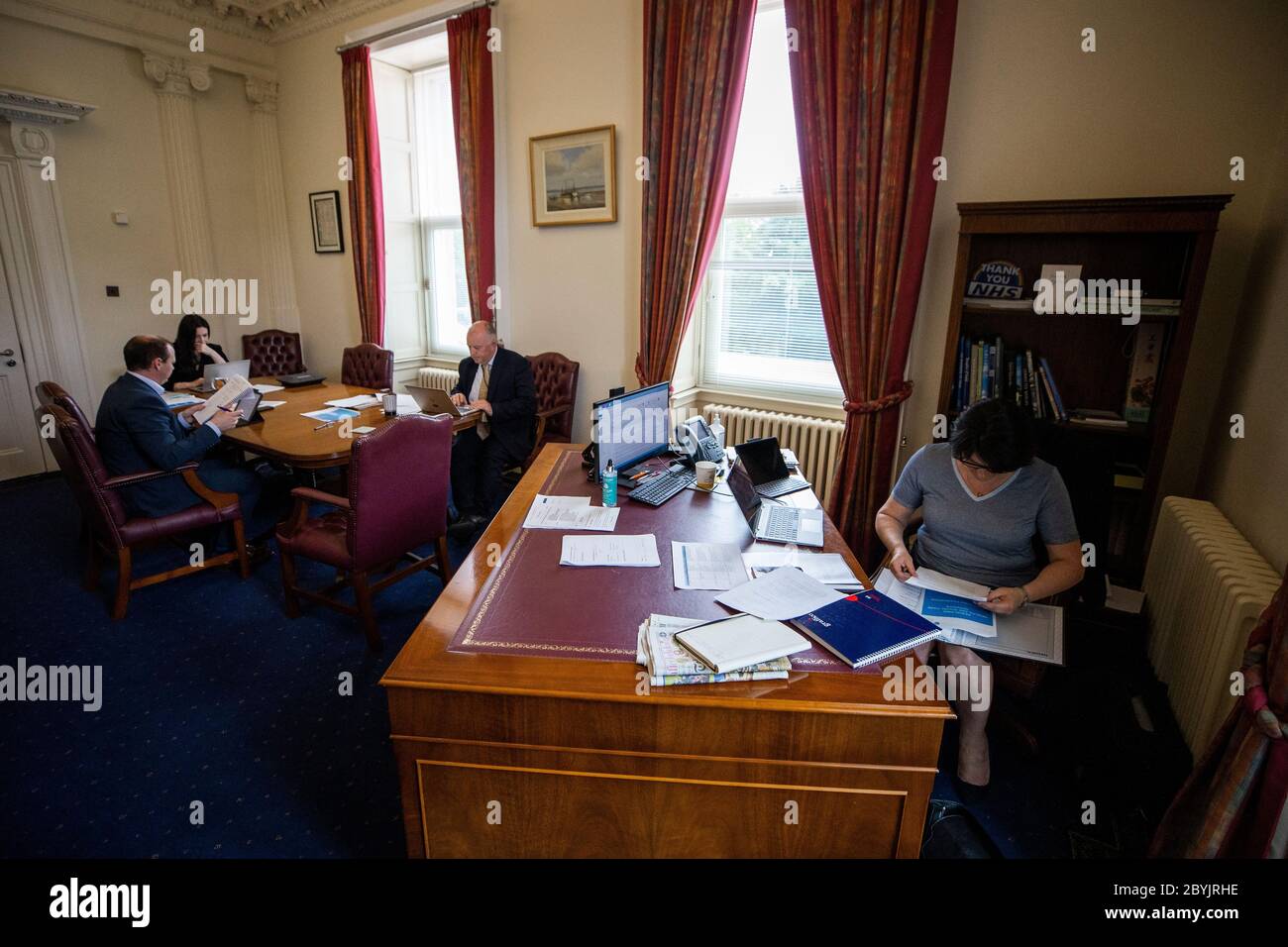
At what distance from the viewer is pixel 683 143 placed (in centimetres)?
353

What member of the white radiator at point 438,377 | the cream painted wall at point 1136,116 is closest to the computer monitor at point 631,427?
the cream painted wall at point 1136,116

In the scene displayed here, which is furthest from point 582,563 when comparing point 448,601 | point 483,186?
point 483,186

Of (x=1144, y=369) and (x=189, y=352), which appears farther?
(x=189, y=352)

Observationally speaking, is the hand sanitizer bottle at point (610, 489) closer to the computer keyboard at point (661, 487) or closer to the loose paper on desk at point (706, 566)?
the computer keyboard at point (661, 487)

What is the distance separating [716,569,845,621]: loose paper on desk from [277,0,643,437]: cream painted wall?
8.78 ft

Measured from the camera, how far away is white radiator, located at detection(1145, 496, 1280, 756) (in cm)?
175

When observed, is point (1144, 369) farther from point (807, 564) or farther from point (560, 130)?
point (560, 130)

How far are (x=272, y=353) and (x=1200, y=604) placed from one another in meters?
6.42

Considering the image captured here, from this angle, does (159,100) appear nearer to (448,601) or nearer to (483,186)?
(483,186)

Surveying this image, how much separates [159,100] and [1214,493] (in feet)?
23.7

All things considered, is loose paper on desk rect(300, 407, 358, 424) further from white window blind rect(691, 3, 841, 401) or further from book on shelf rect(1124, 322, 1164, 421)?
book on shelf rect(1124, 322, 1164, 421)

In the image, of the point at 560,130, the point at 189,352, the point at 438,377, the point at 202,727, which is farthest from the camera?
the point at 438,377

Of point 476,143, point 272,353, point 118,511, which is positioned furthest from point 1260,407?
point 272,353

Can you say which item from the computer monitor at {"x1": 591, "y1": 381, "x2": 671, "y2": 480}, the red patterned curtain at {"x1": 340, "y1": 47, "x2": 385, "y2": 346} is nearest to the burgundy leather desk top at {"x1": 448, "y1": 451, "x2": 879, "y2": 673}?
the computer monitor at {"x1": 591, "y1": 381, "x2": 671, "y2": 480}
